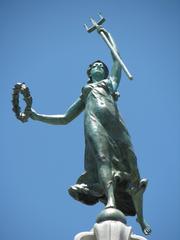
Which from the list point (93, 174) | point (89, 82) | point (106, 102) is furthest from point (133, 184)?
point (89, 82)

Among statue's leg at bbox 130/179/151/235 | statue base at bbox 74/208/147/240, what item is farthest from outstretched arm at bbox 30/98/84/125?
statue base at bbox 74/208/147/240

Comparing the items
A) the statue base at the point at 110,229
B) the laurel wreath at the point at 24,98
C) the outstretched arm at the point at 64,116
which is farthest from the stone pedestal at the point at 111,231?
the laurel wreath at the point at 24,98

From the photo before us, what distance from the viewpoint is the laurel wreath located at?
1273 cm

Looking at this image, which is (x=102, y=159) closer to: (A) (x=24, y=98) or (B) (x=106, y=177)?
(B) (x=106, y=177)

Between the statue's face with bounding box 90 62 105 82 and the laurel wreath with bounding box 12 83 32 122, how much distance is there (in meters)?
1.10

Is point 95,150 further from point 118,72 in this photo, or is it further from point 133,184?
point 118,72

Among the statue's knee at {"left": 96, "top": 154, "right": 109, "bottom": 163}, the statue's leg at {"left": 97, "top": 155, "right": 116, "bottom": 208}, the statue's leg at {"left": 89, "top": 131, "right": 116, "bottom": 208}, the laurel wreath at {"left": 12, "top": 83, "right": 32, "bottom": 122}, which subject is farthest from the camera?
the laurel wreath at {"left": 12, "top": 83, "right": 32, "bottom": 122}

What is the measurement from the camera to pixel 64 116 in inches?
516

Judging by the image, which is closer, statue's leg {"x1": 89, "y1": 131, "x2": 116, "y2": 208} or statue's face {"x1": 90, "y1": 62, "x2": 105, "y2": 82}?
statue's leg {"x1": 89, "y1": 131, "x2": 116, "y2": 208}

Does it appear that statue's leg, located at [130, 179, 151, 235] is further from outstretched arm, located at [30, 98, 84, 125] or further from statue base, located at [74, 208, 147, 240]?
outstretched arm, located at [30, 98, 84, 125]

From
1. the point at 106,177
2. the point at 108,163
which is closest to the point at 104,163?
the point at 108,163

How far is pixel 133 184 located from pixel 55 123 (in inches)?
87.4

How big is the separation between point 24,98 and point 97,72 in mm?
1270

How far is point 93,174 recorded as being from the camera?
462 inches
